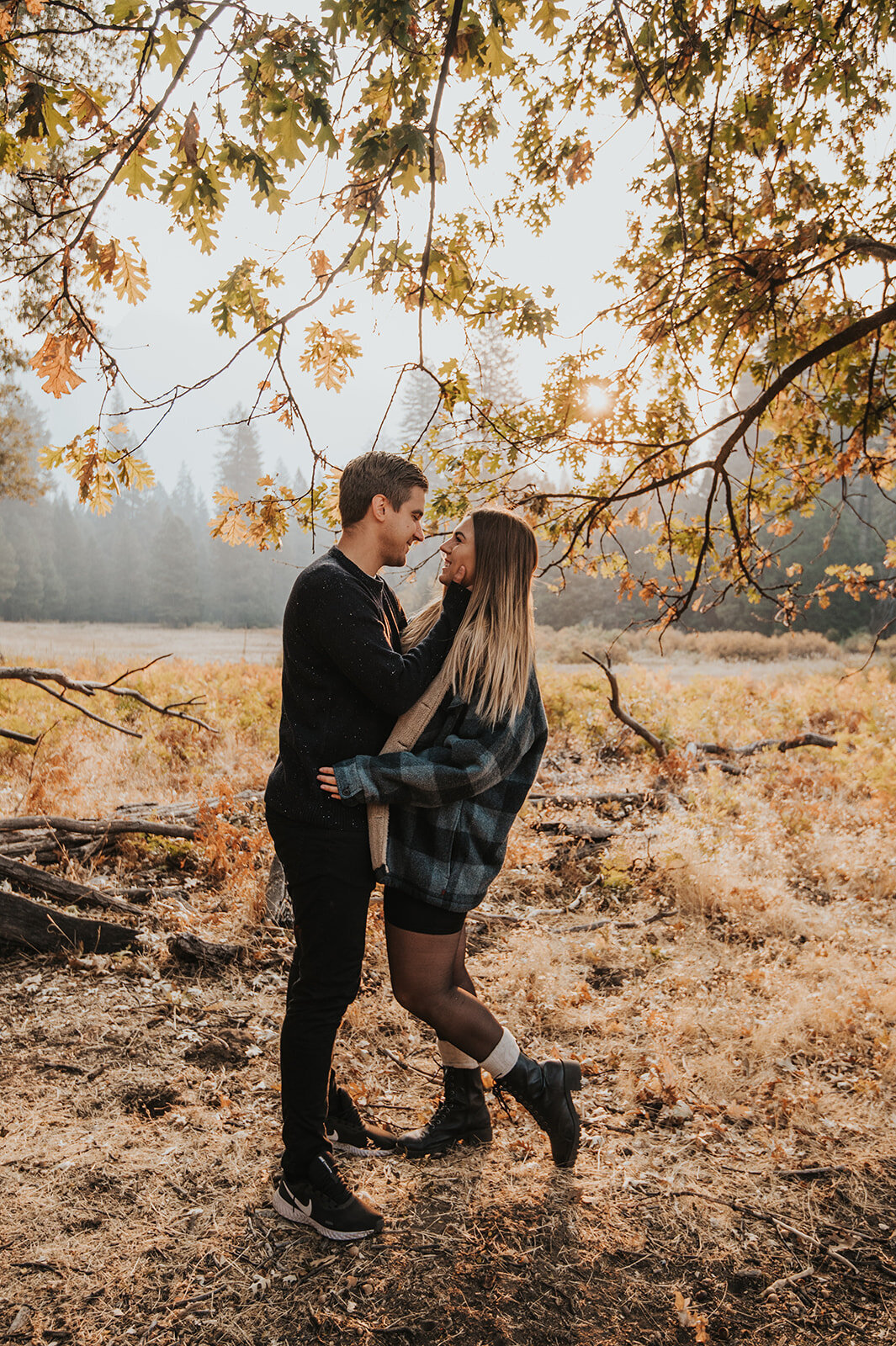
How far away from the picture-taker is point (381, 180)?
2254mm

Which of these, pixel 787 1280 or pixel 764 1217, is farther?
pixel 764 1217

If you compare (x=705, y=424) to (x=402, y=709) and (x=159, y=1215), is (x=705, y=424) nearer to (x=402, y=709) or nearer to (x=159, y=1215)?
(x=402, y=709)

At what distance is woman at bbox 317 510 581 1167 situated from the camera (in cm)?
224

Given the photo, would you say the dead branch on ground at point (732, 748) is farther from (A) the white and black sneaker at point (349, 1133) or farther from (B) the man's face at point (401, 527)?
(B) the man's face at point (401, 527)

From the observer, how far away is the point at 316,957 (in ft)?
7.34

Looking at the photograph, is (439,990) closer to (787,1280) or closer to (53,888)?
(787,1280)

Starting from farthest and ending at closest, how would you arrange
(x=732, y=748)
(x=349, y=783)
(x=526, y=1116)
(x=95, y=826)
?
(x=732, y=748) < (x=95, y=826) < (x=526, y=1116) < (x=349, y=783)

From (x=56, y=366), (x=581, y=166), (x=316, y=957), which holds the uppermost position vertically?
(x=581, y=166)

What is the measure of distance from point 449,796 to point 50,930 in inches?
117

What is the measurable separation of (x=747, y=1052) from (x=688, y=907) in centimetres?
161

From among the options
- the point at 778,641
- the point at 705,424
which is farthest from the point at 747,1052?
the point at 778,641

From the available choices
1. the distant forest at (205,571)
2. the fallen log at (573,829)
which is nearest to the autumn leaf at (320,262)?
the fallen log at (573,829)

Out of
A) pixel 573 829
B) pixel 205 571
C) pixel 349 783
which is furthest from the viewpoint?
pixel 205 571

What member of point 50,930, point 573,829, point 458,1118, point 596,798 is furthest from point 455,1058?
point 596,798
